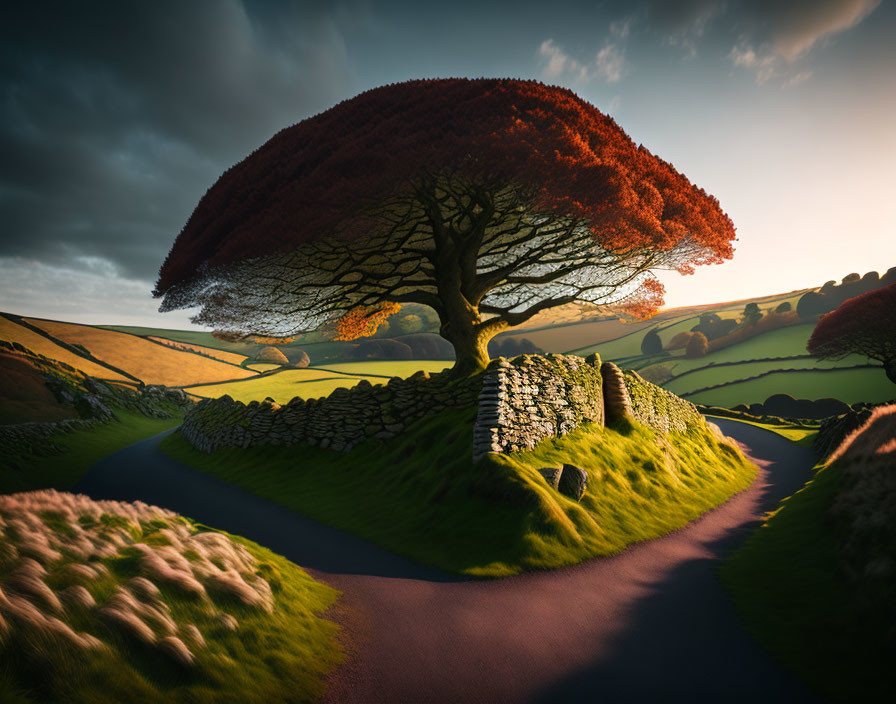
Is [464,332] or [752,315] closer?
[464,332]

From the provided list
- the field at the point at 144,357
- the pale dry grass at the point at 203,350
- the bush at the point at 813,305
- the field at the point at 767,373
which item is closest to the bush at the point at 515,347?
the field at the point at 767,373

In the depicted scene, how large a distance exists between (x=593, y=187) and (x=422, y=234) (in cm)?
680

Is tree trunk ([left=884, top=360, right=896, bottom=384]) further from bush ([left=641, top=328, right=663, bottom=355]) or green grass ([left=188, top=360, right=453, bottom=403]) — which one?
green grass ([left=188, top=360, right=453, bottom=403])

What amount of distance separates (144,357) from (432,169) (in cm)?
4053

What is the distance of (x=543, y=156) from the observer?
472 inches

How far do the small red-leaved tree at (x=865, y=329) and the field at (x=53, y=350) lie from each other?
56.4 metres

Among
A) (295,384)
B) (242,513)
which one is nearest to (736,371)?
(295,384)

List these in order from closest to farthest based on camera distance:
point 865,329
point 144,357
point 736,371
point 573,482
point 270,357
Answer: point 573,482 → point 865,329 → point 144,357 → point 736,371 → point 270,357

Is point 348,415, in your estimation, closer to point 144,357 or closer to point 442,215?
point 442,215

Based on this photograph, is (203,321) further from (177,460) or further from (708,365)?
(708,365)

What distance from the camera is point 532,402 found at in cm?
1155

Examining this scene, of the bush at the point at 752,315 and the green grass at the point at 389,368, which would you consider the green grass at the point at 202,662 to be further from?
the bush at the point at 752,315

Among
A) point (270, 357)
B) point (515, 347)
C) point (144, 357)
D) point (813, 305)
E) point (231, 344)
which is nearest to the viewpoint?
point (144, 357)

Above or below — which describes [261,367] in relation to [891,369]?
above
